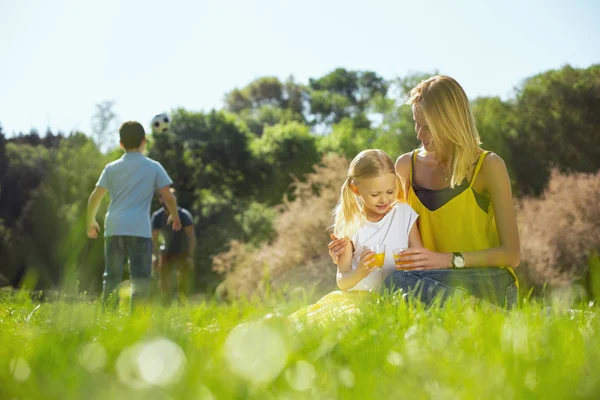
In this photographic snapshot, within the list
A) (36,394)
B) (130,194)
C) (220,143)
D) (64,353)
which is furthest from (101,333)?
(220,143)

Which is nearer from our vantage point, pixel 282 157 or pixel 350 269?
pixel 350 269

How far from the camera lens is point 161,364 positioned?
2.09 metres

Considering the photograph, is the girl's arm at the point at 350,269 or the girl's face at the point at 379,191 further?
the girl's face at the point at 379,191

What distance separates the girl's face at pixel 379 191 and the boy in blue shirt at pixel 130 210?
308 centimetres

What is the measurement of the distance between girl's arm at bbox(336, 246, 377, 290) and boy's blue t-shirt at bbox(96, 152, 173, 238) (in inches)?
123

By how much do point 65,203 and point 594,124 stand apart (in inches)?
800

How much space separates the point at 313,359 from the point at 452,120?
2.51 m

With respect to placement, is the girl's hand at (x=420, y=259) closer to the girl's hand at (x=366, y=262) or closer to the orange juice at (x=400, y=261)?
the orange juice at (x=400, y=261)

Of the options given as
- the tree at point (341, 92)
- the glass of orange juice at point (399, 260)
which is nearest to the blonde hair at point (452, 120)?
the glass of orange juice at point (399, 260)

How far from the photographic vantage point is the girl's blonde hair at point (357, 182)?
4.42m

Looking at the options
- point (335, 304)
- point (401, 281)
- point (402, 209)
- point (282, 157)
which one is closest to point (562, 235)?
point (402, 209)

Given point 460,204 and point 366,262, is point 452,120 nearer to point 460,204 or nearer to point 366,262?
point 460,204

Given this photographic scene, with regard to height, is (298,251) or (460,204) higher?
(460,204)

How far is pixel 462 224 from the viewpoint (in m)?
4.43
